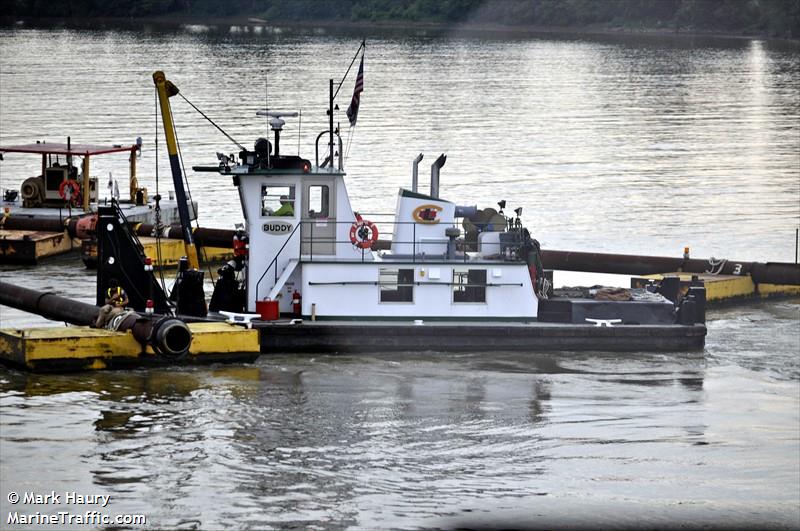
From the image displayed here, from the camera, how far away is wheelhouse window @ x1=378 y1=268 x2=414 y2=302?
103 ft

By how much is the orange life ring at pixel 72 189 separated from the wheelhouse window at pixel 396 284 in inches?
694

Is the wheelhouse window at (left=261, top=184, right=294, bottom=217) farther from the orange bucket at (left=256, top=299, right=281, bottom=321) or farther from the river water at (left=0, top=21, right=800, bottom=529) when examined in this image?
the river water at (left=0, top=21, right=800, bottom=529)

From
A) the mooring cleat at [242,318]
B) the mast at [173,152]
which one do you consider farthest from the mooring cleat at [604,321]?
the mast at [173,152]

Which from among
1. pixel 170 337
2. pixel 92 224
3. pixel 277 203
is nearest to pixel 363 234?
pixel 277 203

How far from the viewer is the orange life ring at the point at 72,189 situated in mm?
46312

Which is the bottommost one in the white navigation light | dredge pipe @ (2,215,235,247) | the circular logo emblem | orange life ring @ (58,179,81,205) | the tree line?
dredge pipe @ (2,215,235,247)

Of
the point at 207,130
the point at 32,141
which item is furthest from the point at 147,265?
the point at 207,130

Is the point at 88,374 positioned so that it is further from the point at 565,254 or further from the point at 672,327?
the point at 565,254

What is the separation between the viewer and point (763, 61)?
5423 inches

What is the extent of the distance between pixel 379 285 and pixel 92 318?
568cm

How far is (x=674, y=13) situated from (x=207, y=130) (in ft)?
331

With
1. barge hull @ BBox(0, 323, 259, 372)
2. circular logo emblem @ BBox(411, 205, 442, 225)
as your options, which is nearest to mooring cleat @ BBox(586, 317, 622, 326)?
circular logo emblem @ BBox(411, 205, 442, 225)

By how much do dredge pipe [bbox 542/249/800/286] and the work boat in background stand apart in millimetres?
5899

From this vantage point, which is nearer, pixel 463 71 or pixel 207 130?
pixel 207 130
